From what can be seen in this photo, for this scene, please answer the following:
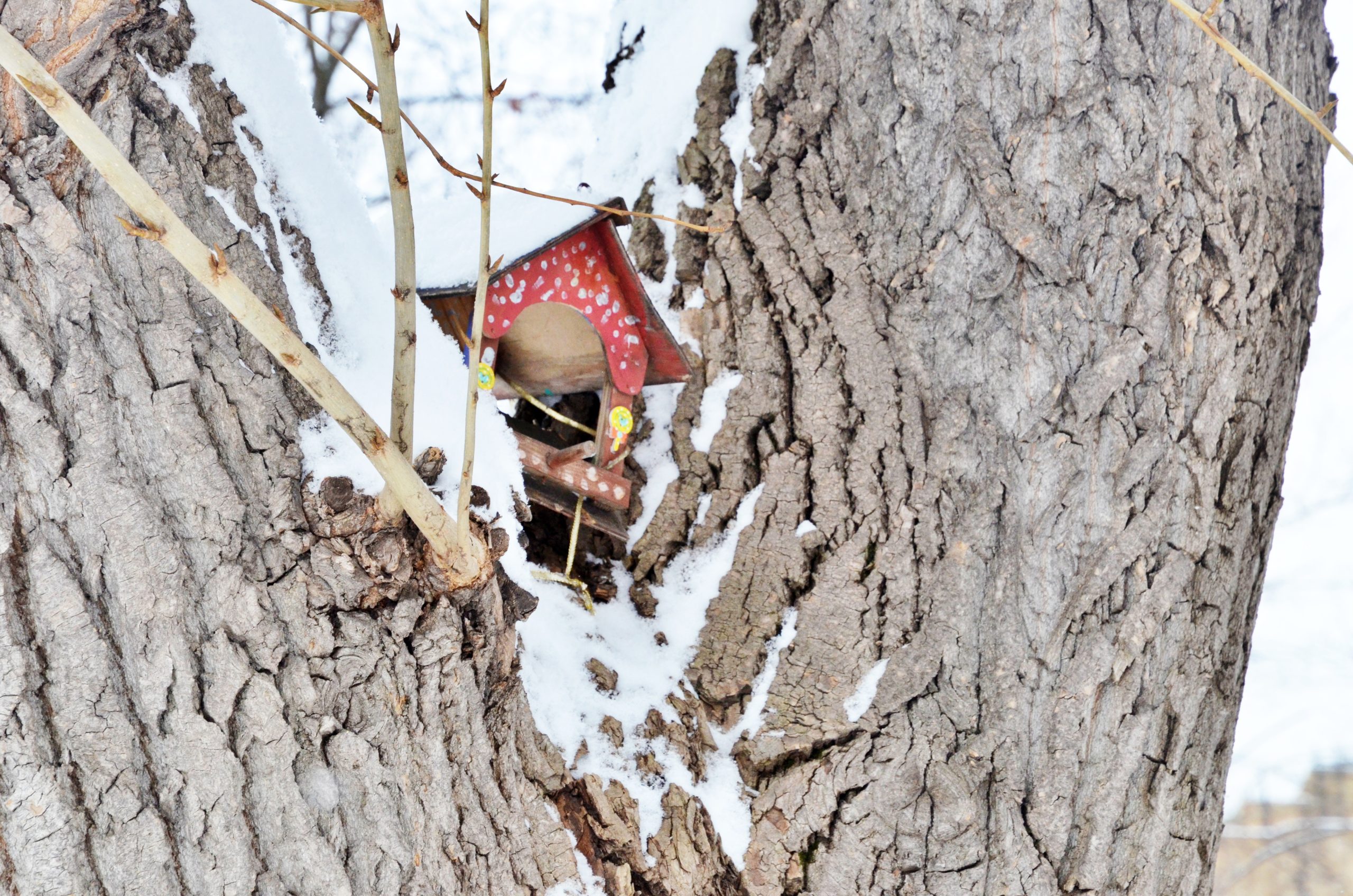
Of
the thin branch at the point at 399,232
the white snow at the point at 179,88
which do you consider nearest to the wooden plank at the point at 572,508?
the thin branch at the point at 399,232

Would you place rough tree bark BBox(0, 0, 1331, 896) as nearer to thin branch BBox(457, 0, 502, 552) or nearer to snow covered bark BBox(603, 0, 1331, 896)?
snow covered bark BBox(603, 0, 1331, 896)

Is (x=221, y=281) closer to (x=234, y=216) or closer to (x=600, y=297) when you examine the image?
(x=234, y=216)

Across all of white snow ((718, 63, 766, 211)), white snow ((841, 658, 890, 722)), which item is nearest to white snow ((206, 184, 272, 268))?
white snow ((718, 63, 766, 211))

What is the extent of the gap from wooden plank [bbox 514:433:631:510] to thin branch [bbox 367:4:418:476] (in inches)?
22.2

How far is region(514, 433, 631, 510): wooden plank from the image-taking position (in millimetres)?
1558

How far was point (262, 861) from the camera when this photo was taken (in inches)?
39.4

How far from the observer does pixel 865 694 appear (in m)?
1.44

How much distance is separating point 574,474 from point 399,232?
2.45ft

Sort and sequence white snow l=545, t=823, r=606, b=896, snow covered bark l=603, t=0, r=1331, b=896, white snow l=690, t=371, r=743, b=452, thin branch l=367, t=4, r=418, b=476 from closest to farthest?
1. thin branch l=367, t=4, r=418, b=476
2. white snow l=545, t=823, r=606, b=896
3. snow covered bark l=603, t=0, r=1331, b=896
4. white snow l=690, t=371, r=743, b=452

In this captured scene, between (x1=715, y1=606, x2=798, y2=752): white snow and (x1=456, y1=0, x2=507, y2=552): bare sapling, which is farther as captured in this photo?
(x1=715, y1=606, x2=798, y2=752): white snow

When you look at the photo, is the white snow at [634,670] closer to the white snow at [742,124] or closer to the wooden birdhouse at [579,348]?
the wooden birdhouse at [579,348]

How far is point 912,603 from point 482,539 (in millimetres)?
710

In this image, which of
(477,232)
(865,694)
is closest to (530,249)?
(477,232)

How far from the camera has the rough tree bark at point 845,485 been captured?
100 cm
